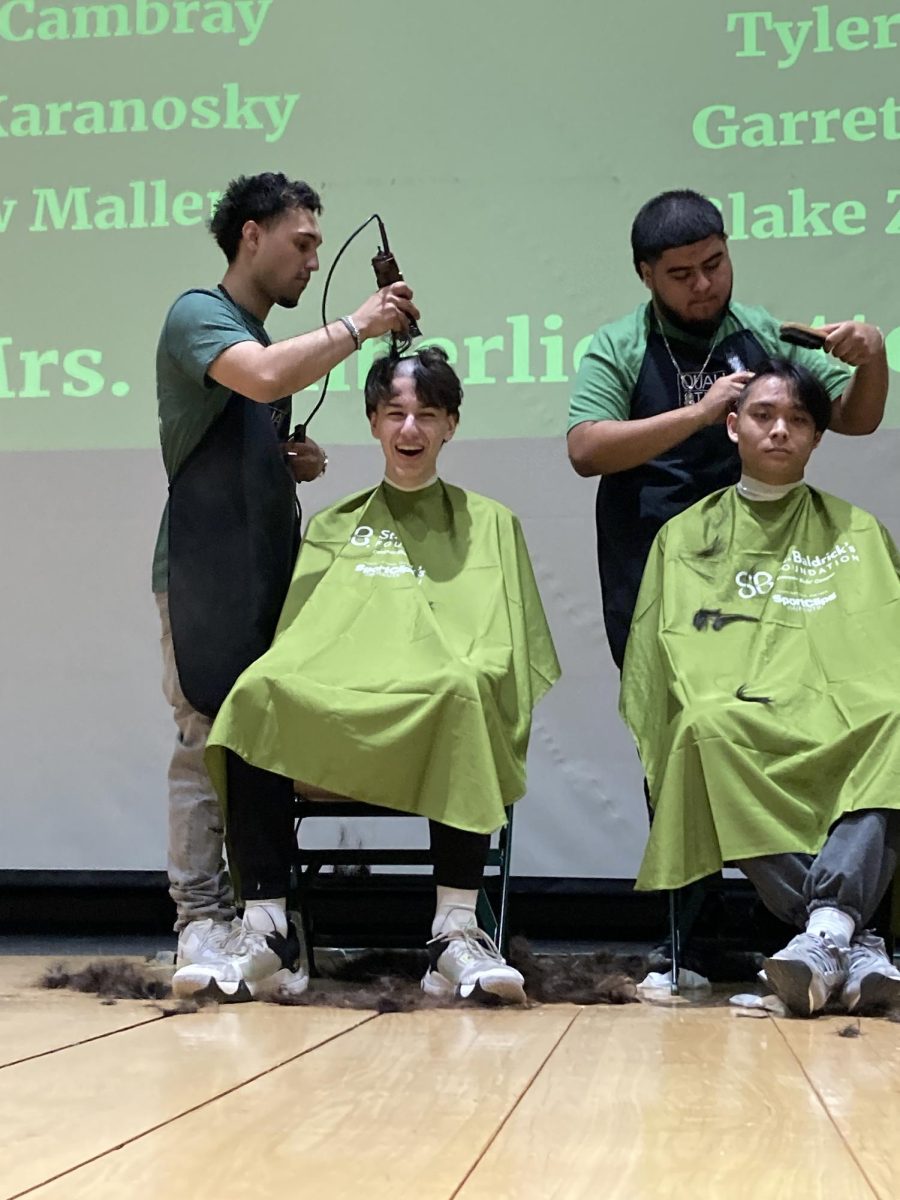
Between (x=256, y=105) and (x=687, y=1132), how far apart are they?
255cm

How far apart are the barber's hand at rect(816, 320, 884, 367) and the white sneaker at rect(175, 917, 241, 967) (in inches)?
52.6

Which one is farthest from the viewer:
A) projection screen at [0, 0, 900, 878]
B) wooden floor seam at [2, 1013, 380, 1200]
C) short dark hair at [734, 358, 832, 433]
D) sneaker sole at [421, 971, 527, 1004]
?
projection screen at [0, 0, 900, 878]

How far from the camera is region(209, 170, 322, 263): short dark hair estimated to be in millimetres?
2336

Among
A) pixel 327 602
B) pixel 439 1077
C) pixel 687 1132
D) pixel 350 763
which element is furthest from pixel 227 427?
pixel 687 1132

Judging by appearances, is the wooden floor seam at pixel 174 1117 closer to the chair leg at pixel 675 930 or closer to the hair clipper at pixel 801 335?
the chair leg at pixel 675 930

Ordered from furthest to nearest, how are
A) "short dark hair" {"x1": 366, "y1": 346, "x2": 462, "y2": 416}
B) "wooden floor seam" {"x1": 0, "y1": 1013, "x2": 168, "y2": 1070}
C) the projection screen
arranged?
the projection screen < "short dark hair" {"x1": 366, "y1": 346, "x2": 462, "y2": 416} < "wooden floor seam" {"x1": 0, "y1": 1013, "x2": 168, "y2": 1070}

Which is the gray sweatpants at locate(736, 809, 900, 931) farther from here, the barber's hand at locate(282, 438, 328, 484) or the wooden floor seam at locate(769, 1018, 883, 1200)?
the barber's hand at locate(282, 438, 328, 484)

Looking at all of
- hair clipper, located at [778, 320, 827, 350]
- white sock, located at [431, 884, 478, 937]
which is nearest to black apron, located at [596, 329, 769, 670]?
hair clipper, located at [778, 320, 827, 350]

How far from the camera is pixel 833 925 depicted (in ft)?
5.99

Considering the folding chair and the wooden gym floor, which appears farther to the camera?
the folding chair

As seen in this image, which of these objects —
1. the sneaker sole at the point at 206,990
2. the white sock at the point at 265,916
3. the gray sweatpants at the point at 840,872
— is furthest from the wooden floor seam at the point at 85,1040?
the gray sweatpants at the point at 840,872

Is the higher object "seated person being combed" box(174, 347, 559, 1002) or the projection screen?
the projection screen

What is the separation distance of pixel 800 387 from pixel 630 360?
1.03 ft

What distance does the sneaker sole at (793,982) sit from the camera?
1734 mm
